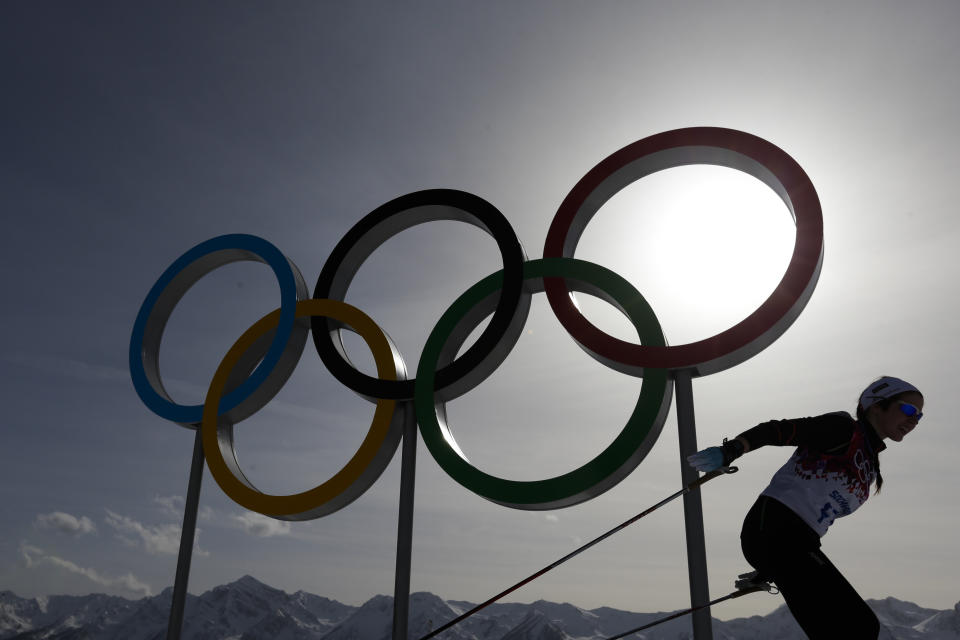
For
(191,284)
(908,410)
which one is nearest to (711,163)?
(908,410)

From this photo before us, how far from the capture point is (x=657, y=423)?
7.34m

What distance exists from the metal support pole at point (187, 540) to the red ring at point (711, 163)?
6.00 meters

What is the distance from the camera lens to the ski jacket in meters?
4.04

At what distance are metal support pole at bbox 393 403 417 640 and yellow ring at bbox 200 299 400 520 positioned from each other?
0.27 metres

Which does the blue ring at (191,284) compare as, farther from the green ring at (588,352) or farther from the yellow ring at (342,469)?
the green ring at (588,352)

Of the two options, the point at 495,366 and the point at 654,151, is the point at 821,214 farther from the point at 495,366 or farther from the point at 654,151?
the point at 495,366

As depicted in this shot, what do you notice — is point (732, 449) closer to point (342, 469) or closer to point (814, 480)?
point (814, 480)

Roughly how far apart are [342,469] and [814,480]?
612 centimetres

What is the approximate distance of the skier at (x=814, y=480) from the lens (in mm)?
3875

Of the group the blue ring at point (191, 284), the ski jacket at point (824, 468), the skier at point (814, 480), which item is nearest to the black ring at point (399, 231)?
the blue ring at point (191, 284)

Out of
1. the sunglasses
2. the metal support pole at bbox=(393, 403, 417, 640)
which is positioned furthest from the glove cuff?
the metal support pole at bbox=(393, 403, 417, 640)

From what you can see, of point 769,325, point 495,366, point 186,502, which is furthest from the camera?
point 186,502

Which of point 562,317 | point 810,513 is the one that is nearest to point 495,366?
point 562,317

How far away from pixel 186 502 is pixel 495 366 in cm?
522
